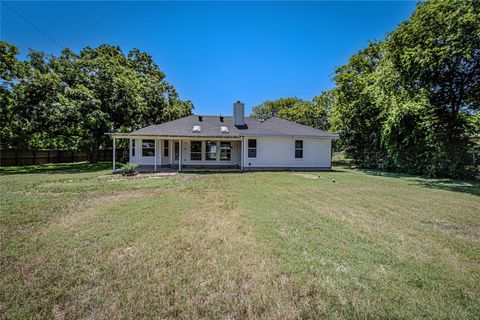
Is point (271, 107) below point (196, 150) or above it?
above

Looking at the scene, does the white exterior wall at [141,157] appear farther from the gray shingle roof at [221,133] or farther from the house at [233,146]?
the gray shingle roof at [221,133]

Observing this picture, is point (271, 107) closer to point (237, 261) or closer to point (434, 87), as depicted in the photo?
point (434, 87)

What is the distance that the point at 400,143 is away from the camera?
13945mm

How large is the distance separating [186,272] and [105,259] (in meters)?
1.31

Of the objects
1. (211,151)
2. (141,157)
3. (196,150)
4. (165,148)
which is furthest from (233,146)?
(141,157)

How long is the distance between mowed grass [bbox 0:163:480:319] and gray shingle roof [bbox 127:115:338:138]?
351 inches

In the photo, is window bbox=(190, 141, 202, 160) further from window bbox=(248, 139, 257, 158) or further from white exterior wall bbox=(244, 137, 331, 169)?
window bbox=(248, 139, 257, 158)

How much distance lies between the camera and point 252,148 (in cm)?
1503

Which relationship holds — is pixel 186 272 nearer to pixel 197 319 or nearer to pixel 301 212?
pixel 197 319

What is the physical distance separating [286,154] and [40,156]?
2249 centimetres

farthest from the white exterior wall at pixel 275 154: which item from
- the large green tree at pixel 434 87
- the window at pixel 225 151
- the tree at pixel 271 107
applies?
the tree at pixel 271 107

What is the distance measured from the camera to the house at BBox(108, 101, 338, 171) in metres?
14.7

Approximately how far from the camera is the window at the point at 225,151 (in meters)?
16.6

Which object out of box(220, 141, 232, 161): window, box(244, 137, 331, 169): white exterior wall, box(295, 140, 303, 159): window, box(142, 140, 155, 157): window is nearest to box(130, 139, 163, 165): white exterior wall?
box(142, 140, 155, 157): window
